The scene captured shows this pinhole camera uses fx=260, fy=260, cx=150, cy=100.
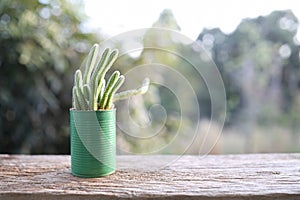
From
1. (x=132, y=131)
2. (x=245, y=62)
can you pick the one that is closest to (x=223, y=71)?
(x=245, y=62)

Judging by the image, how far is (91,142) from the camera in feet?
1.55

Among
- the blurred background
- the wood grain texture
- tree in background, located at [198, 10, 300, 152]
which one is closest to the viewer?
Result: the wood grain texture

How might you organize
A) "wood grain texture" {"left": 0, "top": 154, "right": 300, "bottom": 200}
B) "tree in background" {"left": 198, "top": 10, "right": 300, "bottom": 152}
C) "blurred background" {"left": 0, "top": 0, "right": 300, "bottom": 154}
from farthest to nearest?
"tree in background" {"left": 198, "top": 10, "right": 300, "bottom": 152}
"blurred background" {"left": 0, "top": 0, "right": 300, "bottom": 154}
"wood grain texture" {"left": 0, "top": 154, "right": 300, "bottom": 200}

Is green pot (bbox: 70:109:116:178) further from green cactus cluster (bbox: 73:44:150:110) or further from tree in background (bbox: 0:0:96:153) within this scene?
tree in background (bbox: 0:0:96:153)

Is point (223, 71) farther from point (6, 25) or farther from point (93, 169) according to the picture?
point (6, 25)

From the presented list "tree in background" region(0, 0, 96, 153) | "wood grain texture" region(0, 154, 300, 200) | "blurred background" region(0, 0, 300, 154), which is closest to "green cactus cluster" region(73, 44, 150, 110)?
"wood grain texture" region(0, 154, 300, 200)

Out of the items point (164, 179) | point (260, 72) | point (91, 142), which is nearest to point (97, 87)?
point (91, 142)

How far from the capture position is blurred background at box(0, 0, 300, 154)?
844mm

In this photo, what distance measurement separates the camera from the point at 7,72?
85 cm

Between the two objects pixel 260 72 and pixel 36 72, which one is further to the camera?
pixel 260 72

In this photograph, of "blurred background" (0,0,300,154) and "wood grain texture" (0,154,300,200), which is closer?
"wood grain texture" (0,154,300,200)

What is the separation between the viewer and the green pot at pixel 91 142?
0.47 m

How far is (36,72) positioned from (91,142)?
51cm

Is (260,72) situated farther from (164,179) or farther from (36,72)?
(36,72)
